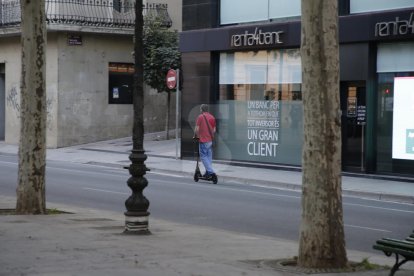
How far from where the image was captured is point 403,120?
20547 millimetres

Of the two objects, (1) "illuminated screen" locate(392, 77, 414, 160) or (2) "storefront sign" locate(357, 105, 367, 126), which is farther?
(2) "storefront sign" locate(357, 105, 367, 126)

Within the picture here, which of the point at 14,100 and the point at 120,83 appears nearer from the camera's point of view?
the point at 120,83

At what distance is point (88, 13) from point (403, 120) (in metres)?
17.5

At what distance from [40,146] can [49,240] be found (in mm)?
3124

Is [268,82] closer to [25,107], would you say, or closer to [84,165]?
[84,165]

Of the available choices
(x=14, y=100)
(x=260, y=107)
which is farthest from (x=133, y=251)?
(x=14, y=100)

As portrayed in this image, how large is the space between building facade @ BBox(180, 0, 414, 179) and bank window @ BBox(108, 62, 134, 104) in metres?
8.76

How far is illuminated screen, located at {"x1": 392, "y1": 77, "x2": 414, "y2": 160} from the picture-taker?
800 inches

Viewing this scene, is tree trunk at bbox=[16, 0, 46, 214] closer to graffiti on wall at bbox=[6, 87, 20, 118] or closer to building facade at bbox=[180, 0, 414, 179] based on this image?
building facade at bbox=[180, 0, 414, 179]

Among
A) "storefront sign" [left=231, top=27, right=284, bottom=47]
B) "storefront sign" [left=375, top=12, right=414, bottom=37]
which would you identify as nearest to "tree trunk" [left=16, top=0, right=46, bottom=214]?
"storefront sign" [left=375, top=12, right=414, bottom=37]

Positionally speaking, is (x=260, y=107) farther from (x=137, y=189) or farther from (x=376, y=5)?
(x=137, y=189)

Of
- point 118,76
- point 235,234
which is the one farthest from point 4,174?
point 118,76

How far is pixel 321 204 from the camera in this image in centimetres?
781

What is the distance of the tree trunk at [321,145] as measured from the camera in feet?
25.7
